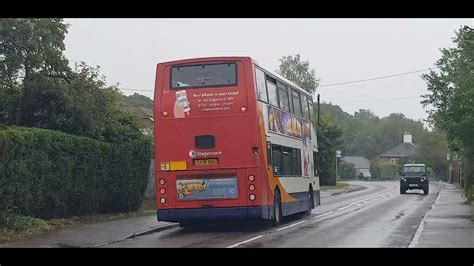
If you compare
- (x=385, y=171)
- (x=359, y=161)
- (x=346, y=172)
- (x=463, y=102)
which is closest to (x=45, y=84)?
(x=463, y=102)

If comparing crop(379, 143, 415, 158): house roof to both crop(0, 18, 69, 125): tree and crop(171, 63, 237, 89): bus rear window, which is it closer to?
crop(0, 18, 69, 125): tree

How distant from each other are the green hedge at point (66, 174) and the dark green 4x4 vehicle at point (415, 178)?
2565 centimetres

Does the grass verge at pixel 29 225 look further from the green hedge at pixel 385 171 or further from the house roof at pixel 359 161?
the house roof at pixel 359 161

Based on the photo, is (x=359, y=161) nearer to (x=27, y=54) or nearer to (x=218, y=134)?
(x=27, y=54)

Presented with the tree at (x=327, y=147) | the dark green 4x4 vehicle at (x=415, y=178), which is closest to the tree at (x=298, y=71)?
the tree at (x=327, y=147)

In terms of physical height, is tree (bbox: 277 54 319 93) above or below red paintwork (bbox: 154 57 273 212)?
above

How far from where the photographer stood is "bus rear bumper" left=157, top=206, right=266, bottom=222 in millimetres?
17500

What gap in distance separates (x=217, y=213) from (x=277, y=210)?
2484 mm

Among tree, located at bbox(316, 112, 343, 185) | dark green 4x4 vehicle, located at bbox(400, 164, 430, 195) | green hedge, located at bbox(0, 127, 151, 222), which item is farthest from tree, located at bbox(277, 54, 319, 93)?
green hedge, located at bbox(0, 127, 151, 222)

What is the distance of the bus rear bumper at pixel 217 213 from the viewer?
1750 centimetres

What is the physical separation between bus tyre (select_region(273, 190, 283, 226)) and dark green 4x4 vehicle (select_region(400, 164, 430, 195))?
28.1 metres
